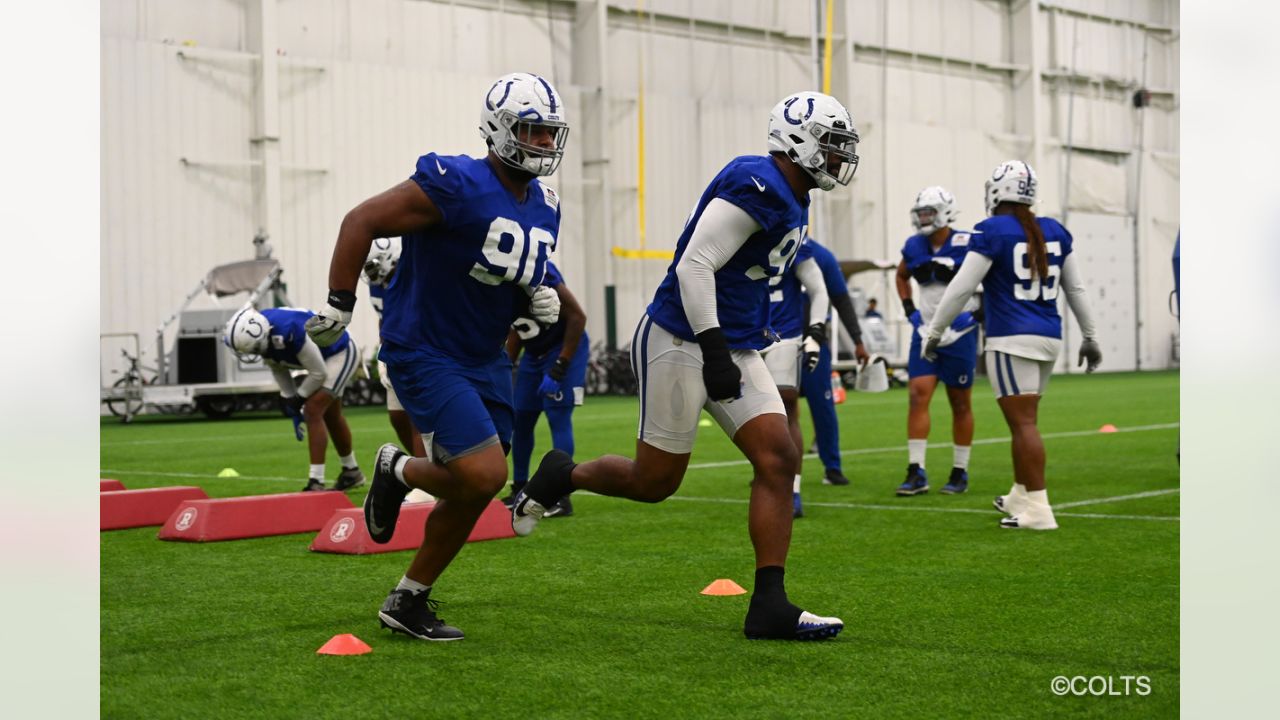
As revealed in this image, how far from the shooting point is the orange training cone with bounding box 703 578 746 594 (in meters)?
6.16

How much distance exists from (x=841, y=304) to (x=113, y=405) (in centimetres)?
1813

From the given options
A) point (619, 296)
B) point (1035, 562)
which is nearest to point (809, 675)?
point (1035, 562)

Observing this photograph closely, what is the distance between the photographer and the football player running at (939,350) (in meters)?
10.1

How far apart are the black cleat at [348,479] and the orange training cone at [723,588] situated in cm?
556

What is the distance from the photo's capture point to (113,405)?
2464cm

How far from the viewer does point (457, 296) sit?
5238mm

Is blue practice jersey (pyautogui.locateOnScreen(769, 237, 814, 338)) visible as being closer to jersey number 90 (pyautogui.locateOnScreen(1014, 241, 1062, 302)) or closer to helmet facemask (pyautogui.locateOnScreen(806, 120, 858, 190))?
jersey number 90 (pyautogui.locateOnScreen(1014, 241, 1062, 302))

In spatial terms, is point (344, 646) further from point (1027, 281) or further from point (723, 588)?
point (1027, 281)

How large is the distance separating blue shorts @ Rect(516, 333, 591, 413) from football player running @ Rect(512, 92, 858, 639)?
361 centimetres

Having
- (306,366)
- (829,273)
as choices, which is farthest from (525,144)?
(306,366)

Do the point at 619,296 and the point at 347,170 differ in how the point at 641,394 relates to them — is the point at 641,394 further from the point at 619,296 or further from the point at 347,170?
the point at 619,296

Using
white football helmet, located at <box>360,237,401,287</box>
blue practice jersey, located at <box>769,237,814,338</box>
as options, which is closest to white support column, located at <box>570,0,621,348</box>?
blue practice jersey, located at <box>769,237,814,338</box>

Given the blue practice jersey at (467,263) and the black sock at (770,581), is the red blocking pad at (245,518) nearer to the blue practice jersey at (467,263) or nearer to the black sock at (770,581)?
the blue practice jersey at (467,263)

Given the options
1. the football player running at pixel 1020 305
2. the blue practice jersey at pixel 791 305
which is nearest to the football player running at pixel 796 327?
the blue practice jersey at pixel 791 305
